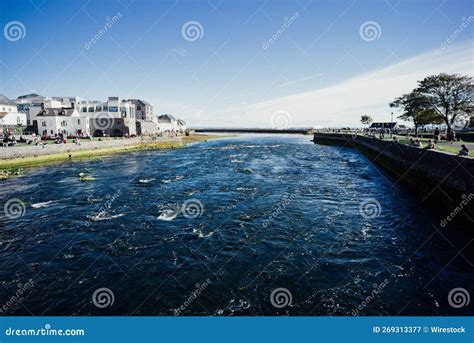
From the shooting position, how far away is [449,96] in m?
50.2

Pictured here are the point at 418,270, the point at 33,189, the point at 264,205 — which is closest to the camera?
the point at 418,270

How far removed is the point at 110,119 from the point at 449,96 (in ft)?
305

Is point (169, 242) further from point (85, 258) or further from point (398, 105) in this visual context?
point (398, 105)

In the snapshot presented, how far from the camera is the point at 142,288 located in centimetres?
1070

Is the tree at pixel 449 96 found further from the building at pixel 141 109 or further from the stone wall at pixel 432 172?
the building at pixel 141 109

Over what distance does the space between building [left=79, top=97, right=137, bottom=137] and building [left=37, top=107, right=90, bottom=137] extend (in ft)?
14.7

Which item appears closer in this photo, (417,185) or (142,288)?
(142,288)

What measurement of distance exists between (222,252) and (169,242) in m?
3.30

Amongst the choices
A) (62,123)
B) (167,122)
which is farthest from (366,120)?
(62,123)

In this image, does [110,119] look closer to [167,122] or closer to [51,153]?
[51,153]

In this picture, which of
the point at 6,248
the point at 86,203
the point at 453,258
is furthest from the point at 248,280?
the point at 86,203

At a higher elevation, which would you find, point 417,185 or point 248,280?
point 417,185

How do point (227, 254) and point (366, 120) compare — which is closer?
point (227, 254)

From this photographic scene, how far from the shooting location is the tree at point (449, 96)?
4819cm
